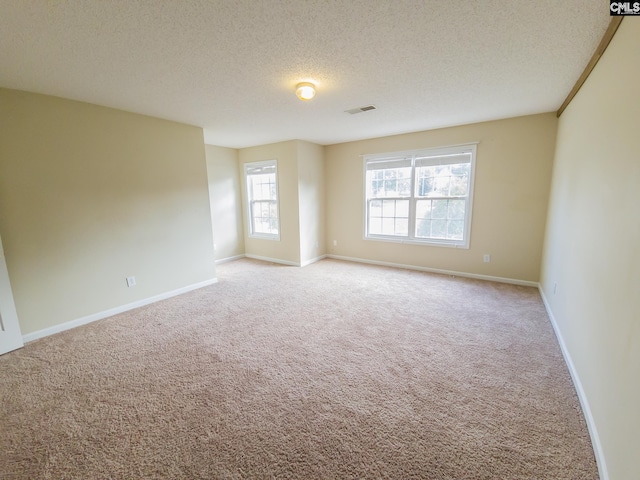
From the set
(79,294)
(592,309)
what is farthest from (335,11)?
(79,294)

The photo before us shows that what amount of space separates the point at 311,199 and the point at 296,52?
3.32m

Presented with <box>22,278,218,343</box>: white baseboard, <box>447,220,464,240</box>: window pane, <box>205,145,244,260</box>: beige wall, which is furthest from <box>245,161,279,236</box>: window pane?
<box>447,220,464,240</box>: window pane

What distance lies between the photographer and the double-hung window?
413 centimetres

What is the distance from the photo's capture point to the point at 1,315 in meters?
2.34

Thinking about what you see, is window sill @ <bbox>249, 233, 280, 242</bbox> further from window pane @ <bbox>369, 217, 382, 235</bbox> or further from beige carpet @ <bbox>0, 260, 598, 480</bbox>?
beige carpet @ <bbox>0, 260, 598, 480</bbox>

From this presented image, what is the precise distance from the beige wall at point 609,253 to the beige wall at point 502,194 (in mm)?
1178

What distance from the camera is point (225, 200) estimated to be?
5.46 m

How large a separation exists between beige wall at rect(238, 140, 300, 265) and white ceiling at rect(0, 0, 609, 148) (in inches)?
68.7

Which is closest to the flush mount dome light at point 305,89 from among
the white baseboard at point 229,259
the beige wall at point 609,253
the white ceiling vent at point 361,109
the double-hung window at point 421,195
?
the white ceiling vent at point 361,109

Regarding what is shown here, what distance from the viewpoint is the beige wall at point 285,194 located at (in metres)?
4.85

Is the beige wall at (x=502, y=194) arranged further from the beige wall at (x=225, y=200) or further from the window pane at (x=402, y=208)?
the beige wall at (x=225, y=200)

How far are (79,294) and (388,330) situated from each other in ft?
11.0

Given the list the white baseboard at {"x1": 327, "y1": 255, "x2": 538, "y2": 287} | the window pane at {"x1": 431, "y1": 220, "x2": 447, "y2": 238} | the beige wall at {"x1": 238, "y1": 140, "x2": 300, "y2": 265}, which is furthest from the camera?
the beige wall at {"x1": 238, "y1": 140, "x2": 300, "y2": 265}

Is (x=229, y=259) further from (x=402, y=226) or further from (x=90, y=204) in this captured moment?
(x=402, y=226)
